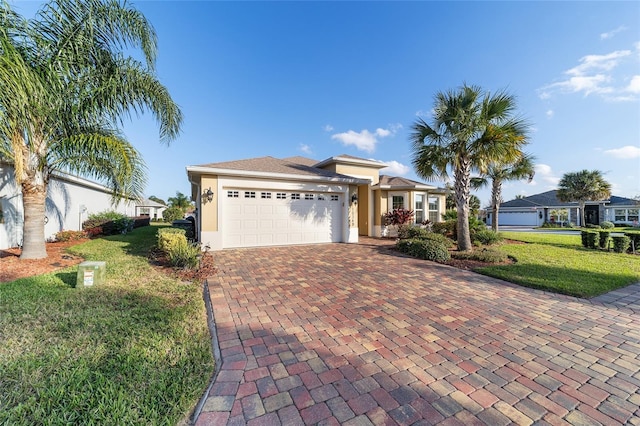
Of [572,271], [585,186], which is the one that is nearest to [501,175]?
[572,271]

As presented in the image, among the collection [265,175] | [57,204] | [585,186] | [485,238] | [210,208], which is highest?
[585,186]

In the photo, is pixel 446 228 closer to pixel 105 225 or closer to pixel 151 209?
pixel 105 225

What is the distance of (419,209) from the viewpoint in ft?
51.1

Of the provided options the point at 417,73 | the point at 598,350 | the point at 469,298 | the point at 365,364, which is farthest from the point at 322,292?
the point at 417,73

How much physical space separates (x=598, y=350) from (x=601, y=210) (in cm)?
4109

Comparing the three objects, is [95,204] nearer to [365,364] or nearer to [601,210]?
[365,364]

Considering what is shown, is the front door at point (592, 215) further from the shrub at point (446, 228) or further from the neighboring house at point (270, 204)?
the neighboring house at point (270, 204)

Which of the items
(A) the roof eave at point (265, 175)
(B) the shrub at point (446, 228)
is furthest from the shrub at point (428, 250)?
(B) the shrub at point (446, 228)

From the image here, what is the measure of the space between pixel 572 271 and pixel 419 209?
8816mm

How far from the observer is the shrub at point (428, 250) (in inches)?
330

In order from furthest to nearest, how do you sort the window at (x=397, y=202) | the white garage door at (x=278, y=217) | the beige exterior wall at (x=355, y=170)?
the window at (x=397, y=202) < the beige exterior wall at (x=355, y=170) < the white garage door at (x=278, y=217)

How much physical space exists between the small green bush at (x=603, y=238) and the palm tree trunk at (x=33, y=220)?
21.1 metres

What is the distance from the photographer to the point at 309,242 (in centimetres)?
1168

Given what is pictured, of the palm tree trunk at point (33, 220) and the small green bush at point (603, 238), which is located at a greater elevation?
the palm tree trunk at point (33, 220)
